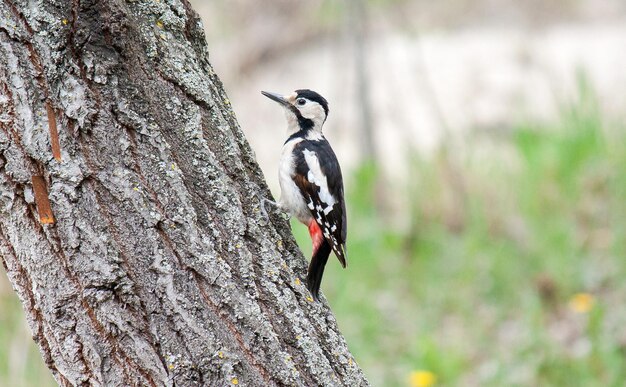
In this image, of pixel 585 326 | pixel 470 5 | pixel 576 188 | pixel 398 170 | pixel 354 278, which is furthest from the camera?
pixel 470 5

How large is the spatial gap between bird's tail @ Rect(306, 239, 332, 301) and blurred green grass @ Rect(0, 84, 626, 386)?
6.83ft

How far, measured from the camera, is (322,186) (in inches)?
127

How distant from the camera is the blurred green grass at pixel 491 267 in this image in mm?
4719

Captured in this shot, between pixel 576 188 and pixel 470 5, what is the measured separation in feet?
20.2

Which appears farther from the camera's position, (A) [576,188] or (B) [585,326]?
(A) [576,188]

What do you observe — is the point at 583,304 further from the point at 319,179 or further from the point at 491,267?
the point at 319,179

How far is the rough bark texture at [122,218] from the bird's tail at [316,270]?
0.16 meters

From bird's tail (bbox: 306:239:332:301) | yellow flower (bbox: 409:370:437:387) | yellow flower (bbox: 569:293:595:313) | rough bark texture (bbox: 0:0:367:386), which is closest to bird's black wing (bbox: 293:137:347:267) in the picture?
bird's tail (bbox: 306:239:332:301)

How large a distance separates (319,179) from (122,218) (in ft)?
4.81

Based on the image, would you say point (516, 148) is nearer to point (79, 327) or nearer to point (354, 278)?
point (354, 278)

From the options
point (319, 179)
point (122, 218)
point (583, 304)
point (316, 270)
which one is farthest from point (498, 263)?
point (122, 218)

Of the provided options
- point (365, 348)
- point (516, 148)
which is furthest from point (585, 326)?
point (516, 148)

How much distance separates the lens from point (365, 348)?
5203 millimetres

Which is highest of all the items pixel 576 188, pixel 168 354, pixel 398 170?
pixel 398 170
